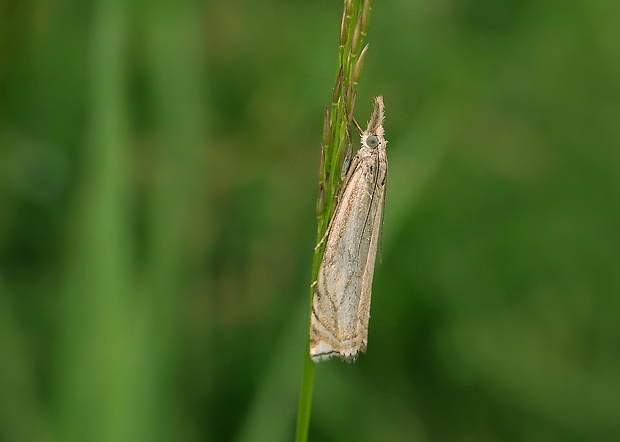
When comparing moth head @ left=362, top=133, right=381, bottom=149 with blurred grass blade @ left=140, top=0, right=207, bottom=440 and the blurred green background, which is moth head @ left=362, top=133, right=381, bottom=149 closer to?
the blurred green background

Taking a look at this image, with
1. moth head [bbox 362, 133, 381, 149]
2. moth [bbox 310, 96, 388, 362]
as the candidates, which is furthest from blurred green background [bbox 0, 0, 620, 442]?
moth head [bbox 362, 133, 381, 149]

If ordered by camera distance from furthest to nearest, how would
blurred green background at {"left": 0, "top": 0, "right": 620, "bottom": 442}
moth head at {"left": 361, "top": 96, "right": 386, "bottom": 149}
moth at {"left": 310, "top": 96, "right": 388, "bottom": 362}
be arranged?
1. blurred green background at {"left": 0, "top": 0, "right": 620, "bottom": 442}
2. moth head at {"left": 361, "top": 96, "right": 386, "bottom": 149}
3. moth at {"left": 310, "top": 96, "right": 388, "bottom": 362}

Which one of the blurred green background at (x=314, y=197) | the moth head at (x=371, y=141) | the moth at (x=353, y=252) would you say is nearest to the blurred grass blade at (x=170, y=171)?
the blurred green background at (x=314, y=197)

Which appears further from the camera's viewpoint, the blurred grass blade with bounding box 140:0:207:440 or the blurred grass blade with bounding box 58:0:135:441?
the blurred grass blade with bounding box 140:0:207:440

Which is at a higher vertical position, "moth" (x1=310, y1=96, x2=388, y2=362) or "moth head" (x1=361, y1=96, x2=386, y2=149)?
"moth head" (x1=361, y1=96, x2=386, y2=149)

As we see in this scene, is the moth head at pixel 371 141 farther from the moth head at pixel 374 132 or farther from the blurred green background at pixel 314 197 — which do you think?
the blurred green background at pixel 314 197

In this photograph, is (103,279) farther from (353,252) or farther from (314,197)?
(314,197)

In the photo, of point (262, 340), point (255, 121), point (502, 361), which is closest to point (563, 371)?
point (502, 361)

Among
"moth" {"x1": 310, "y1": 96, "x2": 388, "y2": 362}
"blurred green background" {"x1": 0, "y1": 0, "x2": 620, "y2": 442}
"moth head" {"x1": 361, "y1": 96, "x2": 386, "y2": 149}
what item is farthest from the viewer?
"blurred green background" {"x1": 0, "y1": 0, "x2": 620, "y2": 442}
